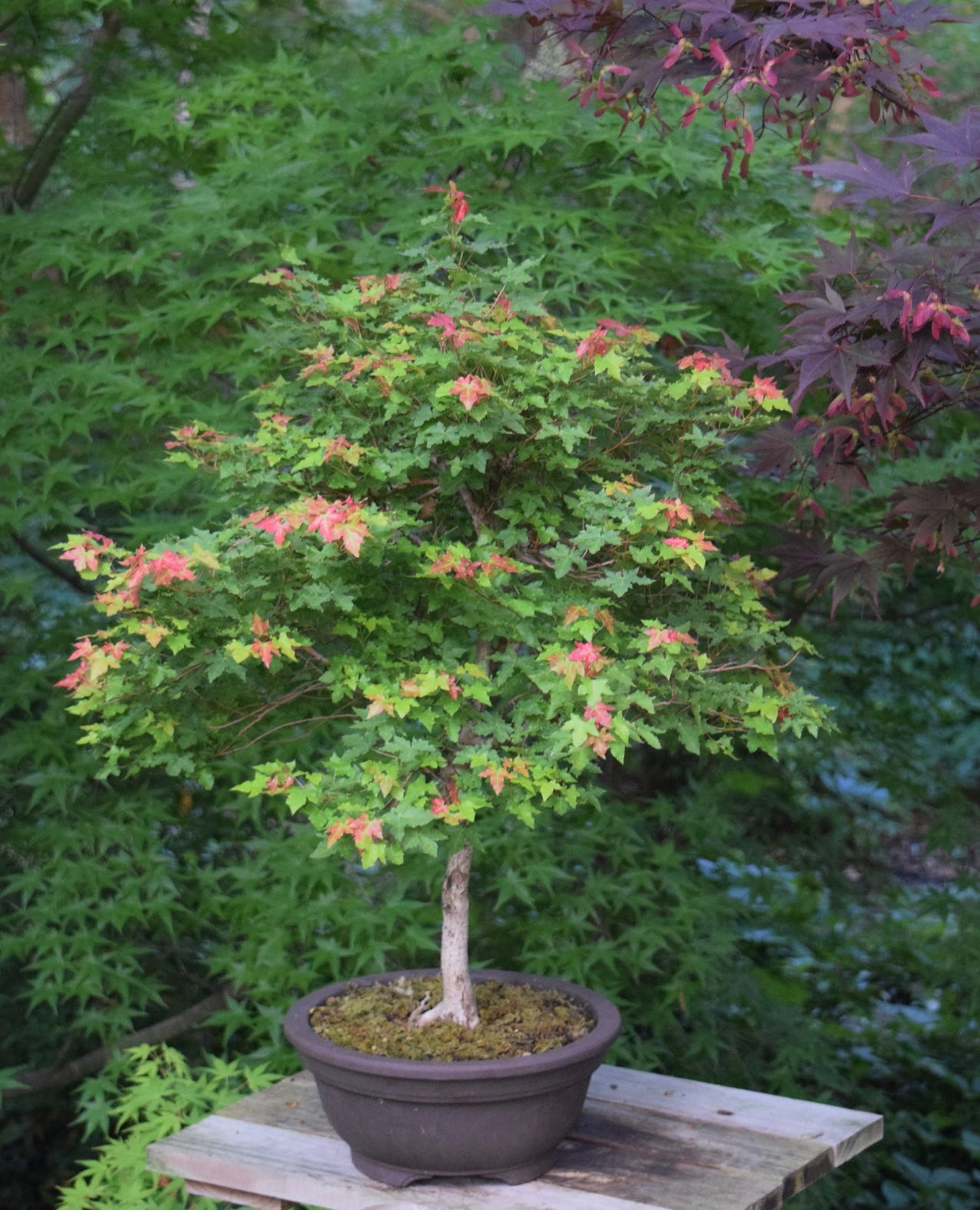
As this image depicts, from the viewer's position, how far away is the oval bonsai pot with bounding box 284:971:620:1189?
151cm

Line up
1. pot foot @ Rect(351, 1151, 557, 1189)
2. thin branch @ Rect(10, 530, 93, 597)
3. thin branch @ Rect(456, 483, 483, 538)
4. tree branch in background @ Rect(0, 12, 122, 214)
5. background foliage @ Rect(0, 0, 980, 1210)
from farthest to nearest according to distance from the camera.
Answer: tree branch in background @ Rect(0, 12, 122, 214), thin branch @ Rect(10, 530, 93, 597), background foliage @ Rect(0, 0, 980, 1210), thin branch @ Rect(456, 483, 483, 538), pot foot @ Rect(351, 1151, 557, 1189)

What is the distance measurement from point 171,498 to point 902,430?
4.12 feet

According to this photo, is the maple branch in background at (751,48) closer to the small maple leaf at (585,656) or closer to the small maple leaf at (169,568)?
the small maple leaf at (585,656)

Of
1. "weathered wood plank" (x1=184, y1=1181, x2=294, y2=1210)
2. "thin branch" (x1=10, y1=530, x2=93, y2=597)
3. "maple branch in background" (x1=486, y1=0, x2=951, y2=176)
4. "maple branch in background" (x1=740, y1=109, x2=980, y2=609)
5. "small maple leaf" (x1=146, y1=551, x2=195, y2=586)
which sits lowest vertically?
"weathered wood plank" (x1=184, y1=1181, x2=294, y2=1210)

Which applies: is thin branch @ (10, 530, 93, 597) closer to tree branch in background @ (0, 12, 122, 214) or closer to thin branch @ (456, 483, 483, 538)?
tree branch in background @ (0, 12, 122, 214)

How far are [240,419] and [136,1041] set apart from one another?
1.25 meters

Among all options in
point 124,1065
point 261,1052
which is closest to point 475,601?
point 261,1052

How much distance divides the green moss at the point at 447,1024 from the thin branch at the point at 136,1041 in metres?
1.03

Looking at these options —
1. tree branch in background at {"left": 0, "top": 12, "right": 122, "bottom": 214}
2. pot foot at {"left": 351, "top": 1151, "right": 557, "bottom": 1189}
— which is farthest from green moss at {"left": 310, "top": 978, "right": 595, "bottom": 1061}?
tree branch in background at {"left": 0, "top": 12, "right": 122, "bottom": 214}

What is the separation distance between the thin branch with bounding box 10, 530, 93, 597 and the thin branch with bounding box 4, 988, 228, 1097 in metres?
0.86

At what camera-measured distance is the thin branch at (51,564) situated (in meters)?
2.64

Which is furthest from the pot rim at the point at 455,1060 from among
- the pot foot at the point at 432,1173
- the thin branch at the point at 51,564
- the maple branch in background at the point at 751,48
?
the thin branch at the point at 51,564

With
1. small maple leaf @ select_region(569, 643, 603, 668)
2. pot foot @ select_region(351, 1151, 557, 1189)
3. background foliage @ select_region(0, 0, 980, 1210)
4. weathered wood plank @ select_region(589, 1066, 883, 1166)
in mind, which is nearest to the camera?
small maple leaf @ select_region(569, 643, 603, 668)

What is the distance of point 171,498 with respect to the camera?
2.44 metres
